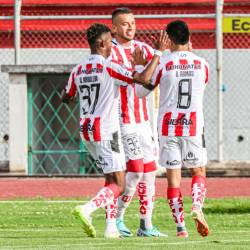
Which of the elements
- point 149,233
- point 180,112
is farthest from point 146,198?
point 180,112

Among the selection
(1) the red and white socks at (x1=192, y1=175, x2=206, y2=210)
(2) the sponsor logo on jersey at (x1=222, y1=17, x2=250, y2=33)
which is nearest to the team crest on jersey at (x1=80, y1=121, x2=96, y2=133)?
(1) the red and white socks at (x1=192, y1=175, x2=206, y2=210)

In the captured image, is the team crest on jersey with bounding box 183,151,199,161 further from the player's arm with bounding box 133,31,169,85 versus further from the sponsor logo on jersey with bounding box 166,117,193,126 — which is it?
the player's arm with bounding box 133,31,169,85

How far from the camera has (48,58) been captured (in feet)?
81.7

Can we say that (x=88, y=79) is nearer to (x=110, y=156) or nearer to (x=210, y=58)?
(x=110, y=156)

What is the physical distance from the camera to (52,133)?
76.8 ft

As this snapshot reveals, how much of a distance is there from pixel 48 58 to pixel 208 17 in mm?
3590

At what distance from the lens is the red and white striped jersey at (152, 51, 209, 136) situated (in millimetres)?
12430

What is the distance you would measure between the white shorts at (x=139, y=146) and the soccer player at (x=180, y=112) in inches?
14.2

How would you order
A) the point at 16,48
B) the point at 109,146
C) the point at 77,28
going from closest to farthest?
the point at 109,146
the point at 16,48
the point at 77,28

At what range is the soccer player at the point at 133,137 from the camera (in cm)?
1288

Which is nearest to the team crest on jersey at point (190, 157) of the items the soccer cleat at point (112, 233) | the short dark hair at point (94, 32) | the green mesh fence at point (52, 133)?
the soccer cleat at point (112, 233)

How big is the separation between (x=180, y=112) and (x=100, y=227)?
249cm

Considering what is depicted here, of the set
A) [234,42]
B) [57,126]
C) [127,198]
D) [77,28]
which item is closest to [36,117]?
[57,126]

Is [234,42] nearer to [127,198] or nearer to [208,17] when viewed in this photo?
[208,17]
